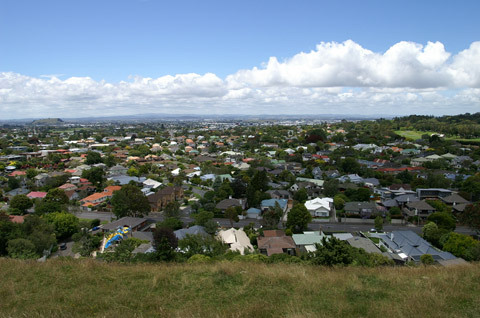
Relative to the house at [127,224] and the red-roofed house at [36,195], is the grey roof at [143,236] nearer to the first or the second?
the house at [127,224]

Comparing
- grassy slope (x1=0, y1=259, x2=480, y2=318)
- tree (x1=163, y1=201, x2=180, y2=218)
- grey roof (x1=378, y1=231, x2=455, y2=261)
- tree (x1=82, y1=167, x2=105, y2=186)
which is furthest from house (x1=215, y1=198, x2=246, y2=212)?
grassy slope (x1=0, y1=259, x2=480, y2=318)

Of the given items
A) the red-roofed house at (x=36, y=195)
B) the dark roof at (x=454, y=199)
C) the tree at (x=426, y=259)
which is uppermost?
the dark roof at (x=454, y=199)

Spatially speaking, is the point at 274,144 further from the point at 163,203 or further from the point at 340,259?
the point at 340,259

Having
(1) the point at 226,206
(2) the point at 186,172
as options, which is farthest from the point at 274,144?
(1) the point at 226,206

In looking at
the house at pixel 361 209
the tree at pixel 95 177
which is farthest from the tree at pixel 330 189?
the tree at pixel 95 177

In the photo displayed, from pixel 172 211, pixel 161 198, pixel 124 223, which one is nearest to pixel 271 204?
pixel 172 211

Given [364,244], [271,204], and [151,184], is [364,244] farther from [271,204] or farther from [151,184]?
[151,184]
